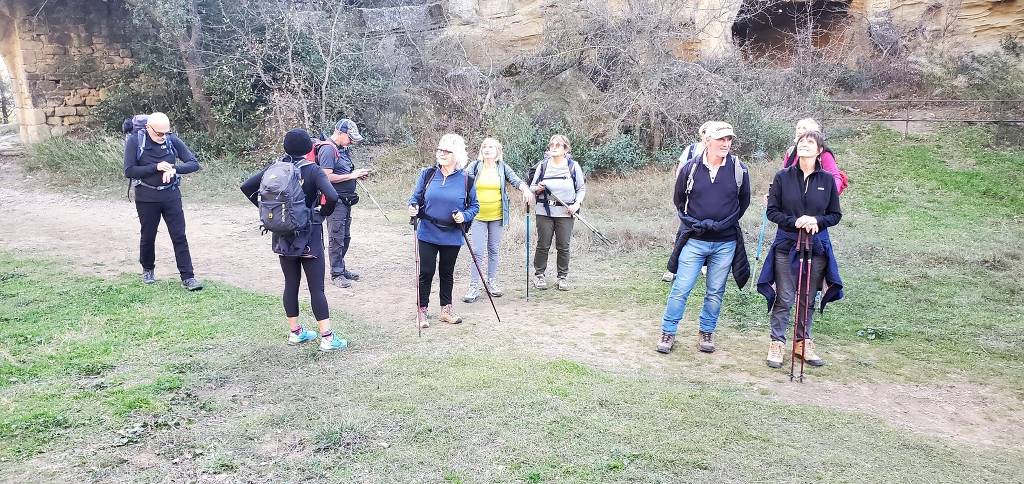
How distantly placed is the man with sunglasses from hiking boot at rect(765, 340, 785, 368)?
4.96 meters

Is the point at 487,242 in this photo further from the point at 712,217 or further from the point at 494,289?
the point at 712,217

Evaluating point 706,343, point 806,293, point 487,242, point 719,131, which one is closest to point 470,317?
point 487,242

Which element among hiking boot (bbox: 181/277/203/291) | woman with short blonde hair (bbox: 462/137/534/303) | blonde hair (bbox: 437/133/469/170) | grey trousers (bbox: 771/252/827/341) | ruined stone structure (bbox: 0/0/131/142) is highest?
ruined stone structure (bbox: 0/0/131/142)

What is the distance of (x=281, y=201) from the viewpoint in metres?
4.59

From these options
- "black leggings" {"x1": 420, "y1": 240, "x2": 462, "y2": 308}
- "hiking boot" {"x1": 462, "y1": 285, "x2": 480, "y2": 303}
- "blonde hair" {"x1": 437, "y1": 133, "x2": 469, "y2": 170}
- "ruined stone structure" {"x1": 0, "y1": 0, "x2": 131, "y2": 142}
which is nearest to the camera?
"blonde hair" {"x1": 437, "y1": 133, "x2": 469, "y2": 170}

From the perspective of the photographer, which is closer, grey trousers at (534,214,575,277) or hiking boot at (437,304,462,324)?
hiking boot at (437,304,462,324)

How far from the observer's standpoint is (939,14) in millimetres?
16422

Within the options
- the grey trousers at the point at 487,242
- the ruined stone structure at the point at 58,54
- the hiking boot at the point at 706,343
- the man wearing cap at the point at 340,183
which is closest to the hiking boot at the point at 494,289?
the grey trousers at the point at 487,242

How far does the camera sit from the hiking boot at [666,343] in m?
5.16

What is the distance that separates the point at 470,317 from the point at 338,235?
1.80 m

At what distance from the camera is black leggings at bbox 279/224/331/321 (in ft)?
16.0

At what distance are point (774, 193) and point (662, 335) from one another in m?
1.26

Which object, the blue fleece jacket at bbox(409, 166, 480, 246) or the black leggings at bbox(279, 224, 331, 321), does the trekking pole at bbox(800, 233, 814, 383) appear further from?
the black leggings at bbox(279, 224, 331, 321)

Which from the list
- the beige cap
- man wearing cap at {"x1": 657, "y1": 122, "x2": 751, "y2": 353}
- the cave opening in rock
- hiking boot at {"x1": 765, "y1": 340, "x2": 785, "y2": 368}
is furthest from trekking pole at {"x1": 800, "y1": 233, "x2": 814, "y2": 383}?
the cave opening in rock
